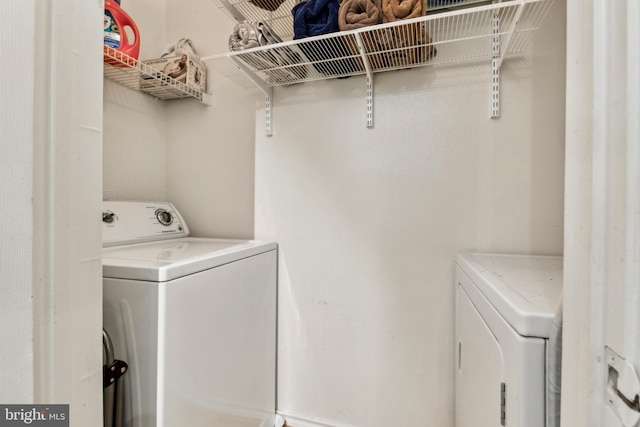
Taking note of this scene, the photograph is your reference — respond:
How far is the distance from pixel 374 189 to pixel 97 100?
106 cm

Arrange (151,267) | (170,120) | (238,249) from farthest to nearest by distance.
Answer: (170,120) → (238,249) → (151,267)

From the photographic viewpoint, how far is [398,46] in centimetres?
116

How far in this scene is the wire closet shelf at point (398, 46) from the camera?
43.4 inches

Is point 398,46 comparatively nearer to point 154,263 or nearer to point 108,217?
point 154,263

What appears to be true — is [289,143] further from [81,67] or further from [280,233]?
[81,67]

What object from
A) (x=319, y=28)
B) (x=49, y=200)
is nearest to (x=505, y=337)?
(x=49, y=200)

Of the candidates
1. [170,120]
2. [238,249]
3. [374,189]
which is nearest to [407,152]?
[374,189]

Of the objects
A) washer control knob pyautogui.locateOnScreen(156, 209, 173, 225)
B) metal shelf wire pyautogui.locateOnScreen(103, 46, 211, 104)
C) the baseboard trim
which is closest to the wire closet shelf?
metal shelf wire pyautogui.locateOnScreen(103, 46, 211, 104)

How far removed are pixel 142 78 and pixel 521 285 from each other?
1989 millimetres

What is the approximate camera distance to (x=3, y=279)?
46 centimetres

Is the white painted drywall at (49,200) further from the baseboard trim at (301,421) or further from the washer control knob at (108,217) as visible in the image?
the baseboard trim at (301,421)

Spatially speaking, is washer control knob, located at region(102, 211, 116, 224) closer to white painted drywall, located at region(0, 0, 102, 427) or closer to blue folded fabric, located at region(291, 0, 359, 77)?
white painted drywall, located at region(0, 0, 102, 427)

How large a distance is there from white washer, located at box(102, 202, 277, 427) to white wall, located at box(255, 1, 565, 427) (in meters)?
0.24

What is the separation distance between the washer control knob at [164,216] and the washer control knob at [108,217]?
0.29m
